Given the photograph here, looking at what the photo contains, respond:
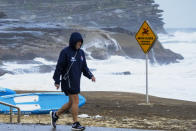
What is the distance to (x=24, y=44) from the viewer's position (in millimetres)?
45125

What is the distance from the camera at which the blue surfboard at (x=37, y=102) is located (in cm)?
1168

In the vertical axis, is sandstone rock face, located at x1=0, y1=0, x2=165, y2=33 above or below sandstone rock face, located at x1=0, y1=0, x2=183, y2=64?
above

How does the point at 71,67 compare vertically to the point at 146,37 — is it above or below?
below

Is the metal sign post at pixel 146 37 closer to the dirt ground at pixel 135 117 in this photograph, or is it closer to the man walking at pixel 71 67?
the dirt ground at pixel 135 117

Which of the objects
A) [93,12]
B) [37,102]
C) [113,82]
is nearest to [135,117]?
[37,102]

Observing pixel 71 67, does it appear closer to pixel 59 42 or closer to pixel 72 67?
pixel 72 67

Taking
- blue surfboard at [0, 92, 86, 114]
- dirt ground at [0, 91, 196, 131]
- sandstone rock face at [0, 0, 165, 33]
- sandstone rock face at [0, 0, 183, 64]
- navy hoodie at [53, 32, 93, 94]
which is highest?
sandstone rock face at [0, 0, 165, 33]

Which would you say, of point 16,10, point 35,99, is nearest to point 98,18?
point 16,10

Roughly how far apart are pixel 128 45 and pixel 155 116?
136ft

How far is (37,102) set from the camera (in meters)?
12.9

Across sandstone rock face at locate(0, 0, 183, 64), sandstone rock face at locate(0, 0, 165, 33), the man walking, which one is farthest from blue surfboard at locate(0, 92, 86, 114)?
sandstone rock face at locate(0, 0, 165, 33)

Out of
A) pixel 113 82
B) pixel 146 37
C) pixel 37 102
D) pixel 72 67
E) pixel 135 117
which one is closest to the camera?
pixel 72 67

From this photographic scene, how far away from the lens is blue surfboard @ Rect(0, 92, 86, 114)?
11680 millimetres

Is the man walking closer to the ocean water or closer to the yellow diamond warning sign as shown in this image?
the yellow diamond warning sign
